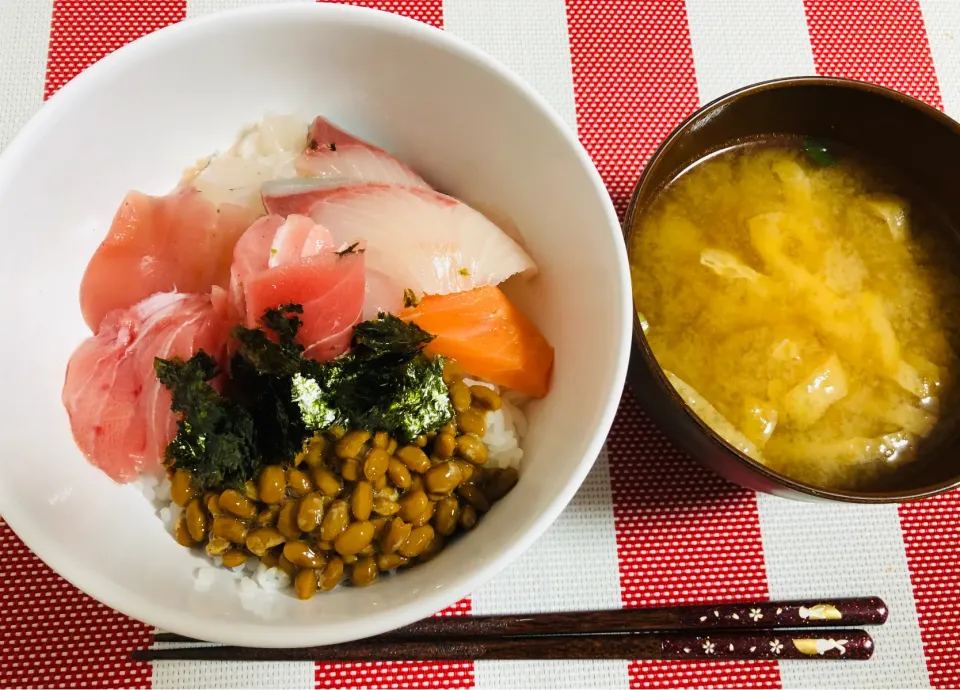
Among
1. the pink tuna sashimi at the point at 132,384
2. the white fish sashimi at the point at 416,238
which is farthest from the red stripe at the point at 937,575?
the pink tuna sashimi at the point at 132,384

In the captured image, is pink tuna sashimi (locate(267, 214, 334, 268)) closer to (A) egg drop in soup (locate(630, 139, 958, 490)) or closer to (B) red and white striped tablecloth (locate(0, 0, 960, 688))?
(A) egg drop in soup (locate(630, 139, 958, 490))

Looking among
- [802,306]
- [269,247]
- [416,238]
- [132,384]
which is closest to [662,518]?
[802,306]

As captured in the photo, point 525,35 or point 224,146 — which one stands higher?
point 525,35

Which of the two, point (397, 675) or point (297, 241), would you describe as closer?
point (297, 241)

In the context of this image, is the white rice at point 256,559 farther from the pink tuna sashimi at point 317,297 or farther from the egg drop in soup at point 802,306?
the egg drop in soup at point 802,306

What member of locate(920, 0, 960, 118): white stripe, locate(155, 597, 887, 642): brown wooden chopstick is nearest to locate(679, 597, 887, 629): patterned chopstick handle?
locate(155, 597, 887, 642): brown wooden chopstick

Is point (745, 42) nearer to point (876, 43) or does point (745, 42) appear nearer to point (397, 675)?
point (876, 43)
